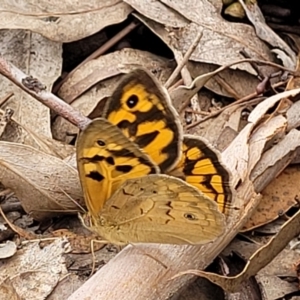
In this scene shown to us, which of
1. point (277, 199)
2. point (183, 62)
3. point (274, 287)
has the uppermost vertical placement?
point (183, 62)

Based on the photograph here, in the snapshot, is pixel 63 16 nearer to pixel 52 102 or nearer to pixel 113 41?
pixel 113 41

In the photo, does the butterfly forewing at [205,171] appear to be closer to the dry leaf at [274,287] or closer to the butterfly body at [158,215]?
the butterfly body at [158,215]

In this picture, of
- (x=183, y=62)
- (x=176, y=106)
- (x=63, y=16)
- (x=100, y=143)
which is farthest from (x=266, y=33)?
(x=100, y=143)

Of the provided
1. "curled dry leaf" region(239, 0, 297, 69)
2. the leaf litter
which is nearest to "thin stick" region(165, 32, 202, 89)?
the leaf litter

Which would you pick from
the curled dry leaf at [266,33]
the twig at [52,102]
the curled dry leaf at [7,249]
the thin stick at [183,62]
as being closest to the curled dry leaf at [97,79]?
the thin stick at [183,62]

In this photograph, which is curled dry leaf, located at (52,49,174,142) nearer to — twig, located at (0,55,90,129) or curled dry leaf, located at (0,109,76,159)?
curled dry leaf, located at (0,109,76,159)

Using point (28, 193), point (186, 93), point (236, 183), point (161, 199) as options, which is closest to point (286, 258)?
point (236, 183)
